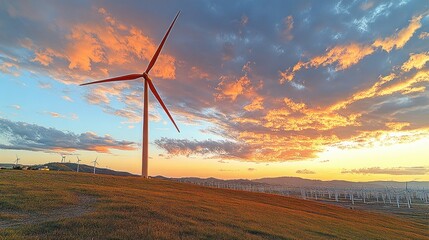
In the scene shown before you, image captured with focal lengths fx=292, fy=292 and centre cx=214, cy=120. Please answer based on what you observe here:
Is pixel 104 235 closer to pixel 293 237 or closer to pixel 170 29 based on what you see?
pixel 293 237

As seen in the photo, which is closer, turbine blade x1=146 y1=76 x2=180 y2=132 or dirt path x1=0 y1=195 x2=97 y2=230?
dirt path x1=0 y1=195 x2=97 y2=230

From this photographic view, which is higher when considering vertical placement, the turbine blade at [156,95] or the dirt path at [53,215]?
the turbine blade at [156,95]

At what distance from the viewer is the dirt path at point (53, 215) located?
58.9 feet

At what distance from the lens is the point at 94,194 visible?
2927 cm

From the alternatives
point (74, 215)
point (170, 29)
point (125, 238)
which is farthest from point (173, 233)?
point (170, 29)

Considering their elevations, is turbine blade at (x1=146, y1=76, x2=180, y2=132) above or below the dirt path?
above

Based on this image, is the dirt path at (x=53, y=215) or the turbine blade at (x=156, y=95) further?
the turbine blade at (x=156, y=95)

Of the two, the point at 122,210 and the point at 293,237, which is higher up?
the point at 122,210

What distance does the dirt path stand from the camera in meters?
17.9

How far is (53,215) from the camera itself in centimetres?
2034

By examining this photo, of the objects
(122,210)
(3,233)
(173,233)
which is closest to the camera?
(3,233)

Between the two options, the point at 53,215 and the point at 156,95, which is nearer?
the point at 53,215

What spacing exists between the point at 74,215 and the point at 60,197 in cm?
680

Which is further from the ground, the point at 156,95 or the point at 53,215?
the point at 156,95
